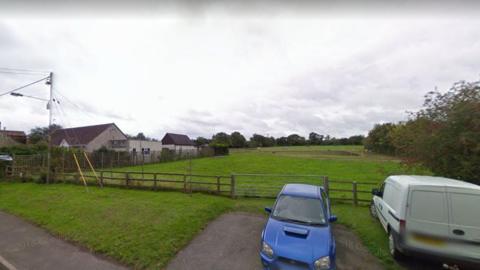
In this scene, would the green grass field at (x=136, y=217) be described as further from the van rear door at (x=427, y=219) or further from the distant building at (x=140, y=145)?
the distant building at (x=140, y=145)

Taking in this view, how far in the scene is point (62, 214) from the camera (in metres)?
7.47

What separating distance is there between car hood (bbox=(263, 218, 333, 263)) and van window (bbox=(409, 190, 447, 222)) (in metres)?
1.68

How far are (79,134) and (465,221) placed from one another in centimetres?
4722

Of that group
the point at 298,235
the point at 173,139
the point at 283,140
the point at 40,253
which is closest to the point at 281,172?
the point at 298,235

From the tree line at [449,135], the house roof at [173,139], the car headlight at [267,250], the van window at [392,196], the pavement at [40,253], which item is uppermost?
the house roof at [173,139]

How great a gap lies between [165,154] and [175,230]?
26.5 metres

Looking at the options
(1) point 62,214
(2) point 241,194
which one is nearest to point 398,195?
(2) point 241,194

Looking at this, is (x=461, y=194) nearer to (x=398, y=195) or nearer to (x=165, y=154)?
(x=398, y=195)

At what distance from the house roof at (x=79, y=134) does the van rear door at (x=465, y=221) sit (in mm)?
41616

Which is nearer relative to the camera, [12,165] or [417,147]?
[417,147]

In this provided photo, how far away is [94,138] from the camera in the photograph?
35.6 m

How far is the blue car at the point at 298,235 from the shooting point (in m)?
3.98

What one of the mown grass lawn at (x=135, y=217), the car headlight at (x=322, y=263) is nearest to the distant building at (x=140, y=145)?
the mown grass lawn at (x=135, y=217)

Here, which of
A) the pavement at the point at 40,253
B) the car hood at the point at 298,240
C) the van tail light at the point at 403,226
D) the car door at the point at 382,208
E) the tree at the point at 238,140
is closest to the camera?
the car hood at the point at 298,240
